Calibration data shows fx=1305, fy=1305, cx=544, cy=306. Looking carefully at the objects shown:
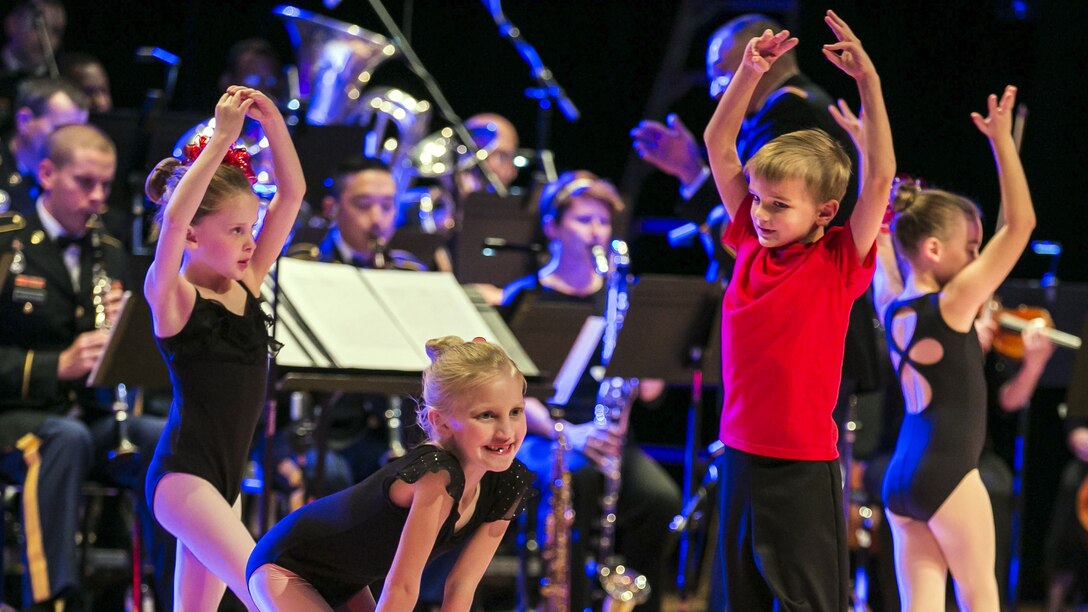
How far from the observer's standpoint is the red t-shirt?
2.98 meters

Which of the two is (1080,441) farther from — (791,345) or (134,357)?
(134,357)

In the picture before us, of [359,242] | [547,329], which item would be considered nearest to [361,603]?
→ [547,329]

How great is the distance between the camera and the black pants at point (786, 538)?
2.92 m

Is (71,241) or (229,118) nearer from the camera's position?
(229,118)

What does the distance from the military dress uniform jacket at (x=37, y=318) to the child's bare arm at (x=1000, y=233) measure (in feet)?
9.84

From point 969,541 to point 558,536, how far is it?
1.65 metres

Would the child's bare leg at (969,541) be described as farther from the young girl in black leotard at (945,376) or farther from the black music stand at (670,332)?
the black music stand at (670,332)

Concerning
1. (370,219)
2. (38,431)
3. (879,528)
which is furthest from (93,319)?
(879,528)

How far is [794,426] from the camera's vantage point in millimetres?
2975

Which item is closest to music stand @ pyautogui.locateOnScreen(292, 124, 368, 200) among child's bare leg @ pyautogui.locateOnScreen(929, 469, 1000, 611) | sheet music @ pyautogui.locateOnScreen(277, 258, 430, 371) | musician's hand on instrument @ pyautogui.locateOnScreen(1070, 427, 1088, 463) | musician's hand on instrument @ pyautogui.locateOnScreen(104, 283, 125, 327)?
musician's hand on instrument @ pyautogui.locateOnScreen(104, 283, 125, 327)

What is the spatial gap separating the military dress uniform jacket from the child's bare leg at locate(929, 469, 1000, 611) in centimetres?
300

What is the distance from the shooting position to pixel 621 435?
5.08 meters

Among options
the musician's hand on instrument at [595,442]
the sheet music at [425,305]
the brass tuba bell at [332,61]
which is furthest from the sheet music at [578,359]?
the brass tuba bell at [332,61]

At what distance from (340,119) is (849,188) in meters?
3.91
